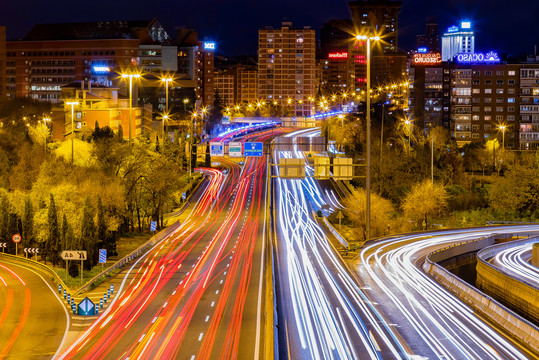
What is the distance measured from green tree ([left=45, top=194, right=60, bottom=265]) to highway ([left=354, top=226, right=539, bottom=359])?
18.9 metres

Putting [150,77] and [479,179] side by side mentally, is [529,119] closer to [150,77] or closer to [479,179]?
[479,179]

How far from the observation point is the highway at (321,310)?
22.5 m

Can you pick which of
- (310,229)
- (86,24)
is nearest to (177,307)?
(310,229)

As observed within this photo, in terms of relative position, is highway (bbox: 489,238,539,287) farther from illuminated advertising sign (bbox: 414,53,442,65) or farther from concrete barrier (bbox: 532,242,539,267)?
illuminated advertising sign (bbox: 414,53,442,65)

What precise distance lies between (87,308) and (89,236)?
14.1 metres

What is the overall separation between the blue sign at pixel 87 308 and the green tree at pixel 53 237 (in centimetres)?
1568

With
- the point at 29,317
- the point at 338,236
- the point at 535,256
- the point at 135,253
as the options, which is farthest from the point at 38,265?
the point at 535,256

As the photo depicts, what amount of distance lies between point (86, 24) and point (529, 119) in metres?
111

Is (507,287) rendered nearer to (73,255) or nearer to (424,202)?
(73,255)

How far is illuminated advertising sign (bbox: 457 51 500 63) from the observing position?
415ft

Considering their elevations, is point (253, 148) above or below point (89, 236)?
above

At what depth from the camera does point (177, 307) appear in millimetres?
29969

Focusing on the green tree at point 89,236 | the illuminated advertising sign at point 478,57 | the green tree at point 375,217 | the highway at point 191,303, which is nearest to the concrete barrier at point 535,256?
the green tree at point 375,217

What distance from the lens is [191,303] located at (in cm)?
3073
